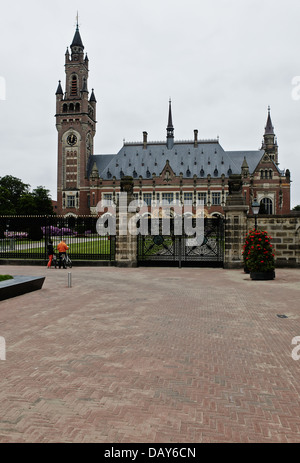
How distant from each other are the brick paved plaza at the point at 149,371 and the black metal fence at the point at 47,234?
34.2ft

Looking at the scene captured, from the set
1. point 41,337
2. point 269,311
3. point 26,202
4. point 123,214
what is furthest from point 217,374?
point 26,202

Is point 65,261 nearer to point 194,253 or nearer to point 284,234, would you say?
point 194,253

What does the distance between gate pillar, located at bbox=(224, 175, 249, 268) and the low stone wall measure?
0.58 m

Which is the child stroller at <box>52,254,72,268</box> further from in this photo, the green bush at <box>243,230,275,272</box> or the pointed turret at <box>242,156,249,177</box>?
the pointed turret at <box>242,156,249,177</box>

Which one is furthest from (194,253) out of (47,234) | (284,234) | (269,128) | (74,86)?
(269,128)

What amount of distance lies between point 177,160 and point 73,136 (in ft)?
74.3

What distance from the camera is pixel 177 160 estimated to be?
74438mm

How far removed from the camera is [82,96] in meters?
71.1

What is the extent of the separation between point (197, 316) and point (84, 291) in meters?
4.48

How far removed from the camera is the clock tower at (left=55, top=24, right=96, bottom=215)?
236 ft

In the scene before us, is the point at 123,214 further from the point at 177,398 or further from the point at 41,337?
the point at 177,398

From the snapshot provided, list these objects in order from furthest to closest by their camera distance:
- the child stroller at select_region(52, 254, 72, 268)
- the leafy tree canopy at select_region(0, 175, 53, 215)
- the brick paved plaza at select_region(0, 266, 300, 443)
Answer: the leafy tree canopy at select_region(0, 175, 53, 215)
the child stroller at select_region(52, 254, 72, 268)
the brick paved plaza at select_region(0, 266, 300, 443)

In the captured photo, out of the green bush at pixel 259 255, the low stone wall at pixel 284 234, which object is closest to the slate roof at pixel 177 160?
the low stone wall at pixel 284 234

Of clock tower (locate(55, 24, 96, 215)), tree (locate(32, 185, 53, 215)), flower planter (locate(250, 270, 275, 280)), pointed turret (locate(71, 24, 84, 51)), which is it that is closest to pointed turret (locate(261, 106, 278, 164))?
clock tower (locate(55, 24, 96, 215))
